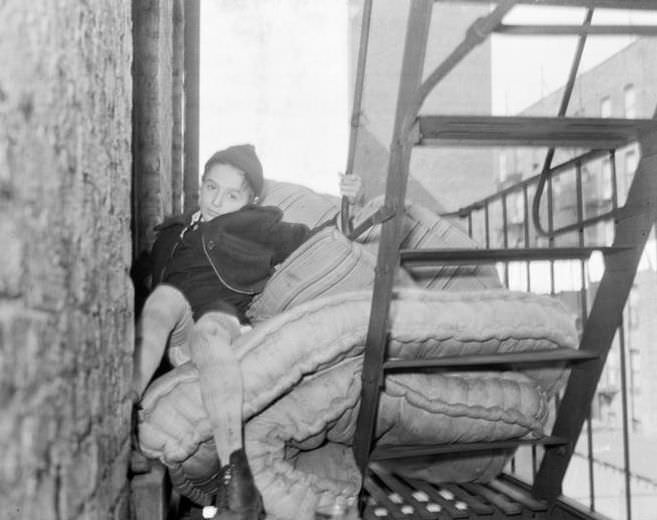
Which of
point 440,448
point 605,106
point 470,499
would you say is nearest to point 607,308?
point 440,448

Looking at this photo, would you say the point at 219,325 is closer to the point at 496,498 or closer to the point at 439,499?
the point at 439,499

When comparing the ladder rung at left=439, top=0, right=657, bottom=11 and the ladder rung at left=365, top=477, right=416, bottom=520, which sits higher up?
the ladder rung at left=439, top=0, right=657, bottom=11

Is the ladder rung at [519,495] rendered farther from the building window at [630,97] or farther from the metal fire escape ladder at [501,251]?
the building window at [630,97]

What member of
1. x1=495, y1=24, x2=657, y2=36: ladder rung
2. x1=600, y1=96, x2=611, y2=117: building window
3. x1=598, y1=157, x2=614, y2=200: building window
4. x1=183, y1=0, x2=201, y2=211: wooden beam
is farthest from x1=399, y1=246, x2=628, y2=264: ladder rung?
x1=600, y1=96, x2=611, y2=117: building window

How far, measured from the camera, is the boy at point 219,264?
1.56 meters

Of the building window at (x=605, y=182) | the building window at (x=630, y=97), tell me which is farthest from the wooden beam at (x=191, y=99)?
the building window at (x=630, y=97)

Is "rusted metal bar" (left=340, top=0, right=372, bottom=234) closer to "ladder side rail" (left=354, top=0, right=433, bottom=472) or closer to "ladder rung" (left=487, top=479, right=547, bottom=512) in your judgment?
"ladder side rail" (left=354, top=0, right=433, bottom=472)

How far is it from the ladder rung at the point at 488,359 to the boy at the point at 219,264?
0.35 meters

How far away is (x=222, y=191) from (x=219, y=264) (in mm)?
235

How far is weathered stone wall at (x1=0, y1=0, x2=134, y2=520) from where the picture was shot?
0.71 meters


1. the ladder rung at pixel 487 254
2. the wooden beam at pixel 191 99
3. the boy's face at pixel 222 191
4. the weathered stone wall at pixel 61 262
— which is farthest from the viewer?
the wooden beam at pixel 191 99

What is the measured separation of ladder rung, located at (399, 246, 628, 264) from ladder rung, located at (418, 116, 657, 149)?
201mm

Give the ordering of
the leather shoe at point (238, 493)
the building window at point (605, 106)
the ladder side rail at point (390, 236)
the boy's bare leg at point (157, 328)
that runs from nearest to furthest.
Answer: the ladder side rail at point (390, 236), the leather shoe at point (238, 493), the boy's bare leg at point (157, 328), the building window at point (605, 106)

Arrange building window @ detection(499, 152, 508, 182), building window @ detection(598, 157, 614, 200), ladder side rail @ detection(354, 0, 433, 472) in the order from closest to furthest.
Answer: ladder side rail @ detection(354, 0, 433, 472)
building window @ detection(598, 157, 614, 200)
building window @ detection(499, 152, 508, 182)
